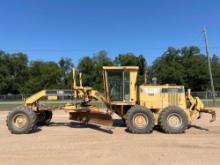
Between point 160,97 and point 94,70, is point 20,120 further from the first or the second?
point 94,70

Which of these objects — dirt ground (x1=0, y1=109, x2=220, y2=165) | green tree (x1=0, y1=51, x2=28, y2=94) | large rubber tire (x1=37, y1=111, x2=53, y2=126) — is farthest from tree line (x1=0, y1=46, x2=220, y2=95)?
dirt ground (x1=0, y1=109, x2=220, y2=165)

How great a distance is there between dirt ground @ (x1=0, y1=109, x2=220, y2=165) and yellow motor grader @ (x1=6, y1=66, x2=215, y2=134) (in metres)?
0.58

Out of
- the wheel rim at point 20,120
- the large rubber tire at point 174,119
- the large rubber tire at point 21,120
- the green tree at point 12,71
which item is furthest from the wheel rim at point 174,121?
the green tree at point 12,71

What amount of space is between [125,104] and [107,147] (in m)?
4.64

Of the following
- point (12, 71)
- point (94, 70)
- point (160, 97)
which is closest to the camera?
point (160, 97)

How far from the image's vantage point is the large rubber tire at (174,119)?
1612cm

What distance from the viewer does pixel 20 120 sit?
16.3 m

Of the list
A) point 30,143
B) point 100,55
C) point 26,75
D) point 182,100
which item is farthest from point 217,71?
point 30,143

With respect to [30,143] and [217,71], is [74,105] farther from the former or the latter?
[217,71]

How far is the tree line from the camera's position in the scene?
3221 inches

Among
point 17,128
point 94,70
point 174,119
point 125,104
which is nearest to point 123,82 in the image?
point 125,104

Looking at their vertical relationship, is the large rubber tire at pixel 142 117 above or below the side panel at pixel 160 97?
below

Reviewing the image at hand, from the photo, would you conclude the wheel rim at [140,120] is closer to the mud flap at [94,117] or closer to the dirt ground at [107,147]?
the dirt ground at [107,147]

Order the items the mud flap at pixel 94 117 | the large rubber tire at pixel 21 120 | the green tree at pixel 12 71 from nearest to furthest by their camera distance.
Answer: the large rubber tire at pixel 21 120 → the mud flap at pixel 94 117 → the green tree at pixel 12 71
